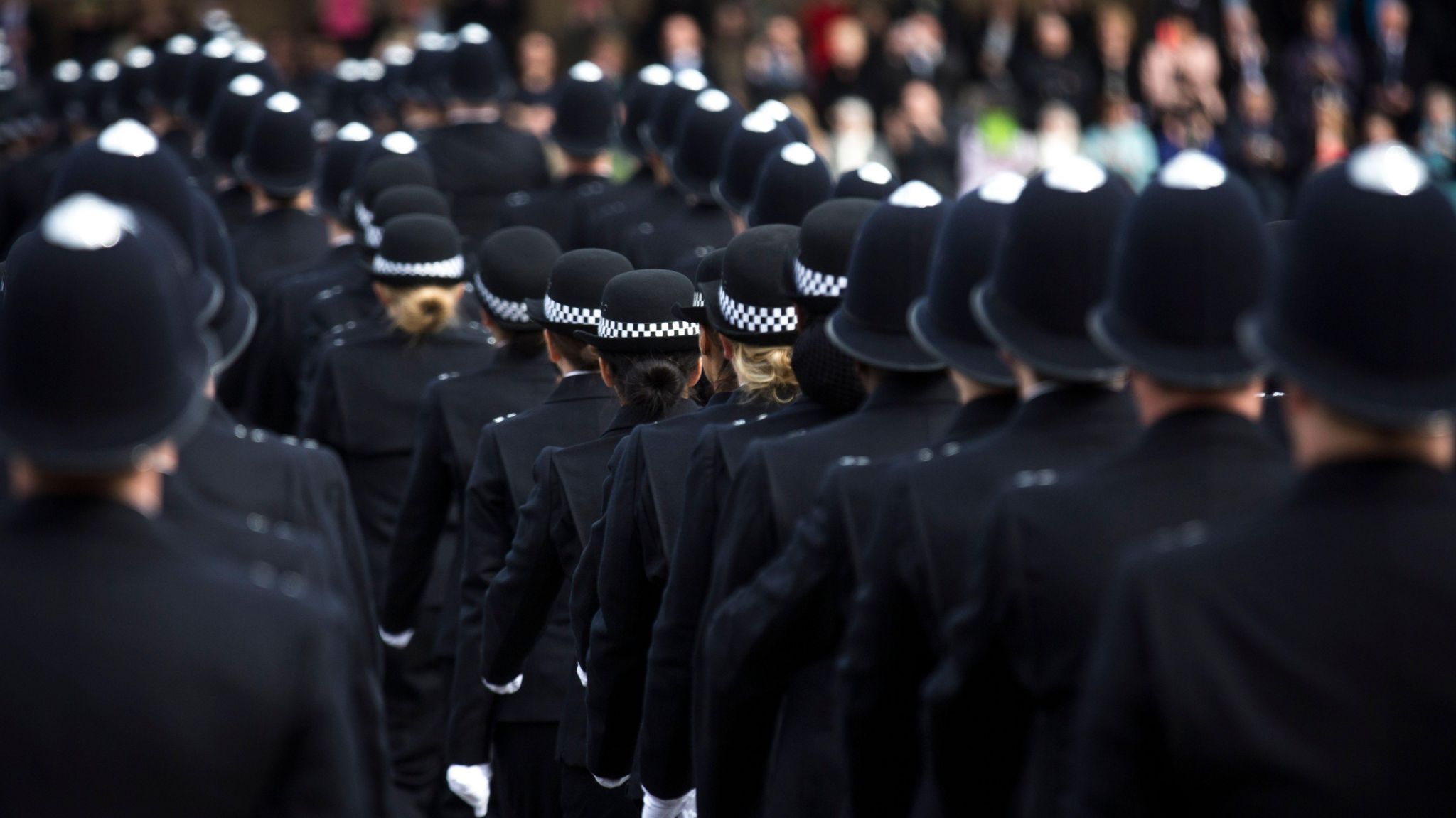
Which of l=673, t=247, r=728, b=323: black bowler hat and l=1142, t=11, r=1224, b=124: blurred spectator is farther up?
l=673, t=247, r=728, b=323: black bowler hat

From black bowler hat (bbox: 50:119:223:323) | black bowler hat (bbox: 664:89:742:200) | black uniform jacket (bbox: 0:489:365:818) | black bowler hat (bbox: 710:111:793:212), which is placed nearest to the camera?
black uniform jacket (bbox: 0:489:365:818)

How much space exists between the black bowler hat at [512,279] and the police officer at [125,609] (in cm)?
277

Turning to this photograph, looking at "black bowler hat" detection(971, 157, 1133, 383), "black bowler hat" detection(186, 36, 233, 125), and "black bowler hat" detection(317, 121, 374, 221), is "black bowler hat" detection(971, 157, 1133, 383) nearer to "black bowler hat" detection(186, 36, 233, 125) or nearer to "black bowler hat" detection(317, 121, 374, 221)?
"black bowler hat" detection(317, 121, 374, 221)

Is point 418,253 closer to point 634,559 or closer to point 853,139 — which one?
point 634,559

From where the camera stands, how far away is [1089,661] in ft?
7.93

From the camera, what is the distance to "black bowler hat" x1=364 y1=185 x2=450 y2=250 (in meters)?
6.30

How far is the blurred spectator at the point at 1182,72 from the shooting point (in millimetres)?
13750

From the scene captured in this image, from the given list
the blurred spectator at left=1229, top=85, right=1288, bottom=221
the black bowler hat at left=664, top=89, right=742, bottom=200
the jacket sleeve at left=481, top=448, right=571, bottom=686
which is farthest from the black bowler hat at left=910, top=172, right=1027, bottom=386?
the blurred spectator at left=1229, top=85, right=1288, bottom=221

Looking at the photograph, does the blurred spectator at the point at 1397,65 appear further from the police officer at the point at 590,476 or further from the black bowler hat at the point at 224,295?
the black bowler hat at the point at 224,295

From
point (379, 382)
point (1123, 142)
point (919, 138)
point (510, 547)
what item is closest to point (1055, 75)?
point (1123, 142)

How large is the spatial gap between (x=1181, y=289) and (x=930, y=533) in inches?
21.7

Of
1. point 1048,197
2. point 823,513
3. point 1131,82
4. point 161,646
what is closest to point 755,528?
point 823,513

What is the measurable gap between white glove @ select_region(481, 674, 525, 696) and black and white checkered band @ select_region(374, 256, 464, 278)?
4.70ft

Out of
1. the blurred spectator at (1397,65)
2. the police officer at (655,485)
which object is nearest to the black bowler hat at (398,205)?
the police officer at (655,485)
